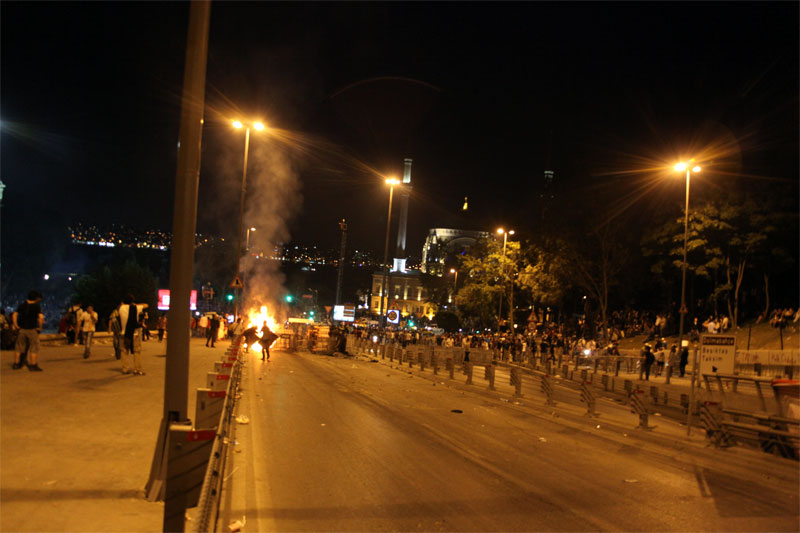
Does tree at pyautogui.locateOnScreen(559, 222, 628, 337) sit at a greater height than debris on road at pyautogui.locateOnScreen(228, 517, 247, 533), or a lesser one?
greater

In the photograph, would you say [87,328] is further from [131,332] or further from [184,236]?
[184,236]

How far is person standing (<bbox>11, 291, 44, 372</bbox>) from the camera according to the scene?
11.9 metres

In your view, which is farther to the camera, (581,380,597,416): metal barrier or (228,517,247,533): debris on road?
(581,380,597,416): metal barrier

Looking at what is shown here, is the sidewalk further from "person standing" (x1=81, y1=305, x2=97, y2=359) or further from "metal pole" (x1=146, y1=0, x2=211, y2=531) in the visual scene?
"person standing" (x1=81, y1=305, x2=97, y2=359)

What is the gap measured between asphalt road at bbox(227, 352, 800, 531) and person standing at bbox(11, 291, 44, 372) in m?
4.26

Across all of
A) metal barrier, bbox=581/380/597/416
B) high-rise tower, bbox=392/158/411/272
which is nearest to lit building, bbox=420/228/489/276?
high-rise tower, bbox=392/158/411/272

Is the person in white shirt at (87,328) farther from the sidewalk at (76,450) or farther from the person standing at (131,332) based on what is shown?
the sidewalk at (76,450)

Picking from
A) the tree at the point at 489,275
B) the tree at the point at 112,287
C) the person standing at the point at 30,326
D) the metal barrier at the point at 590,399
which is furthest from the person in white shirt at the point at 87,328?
the tree at the point at 112,287

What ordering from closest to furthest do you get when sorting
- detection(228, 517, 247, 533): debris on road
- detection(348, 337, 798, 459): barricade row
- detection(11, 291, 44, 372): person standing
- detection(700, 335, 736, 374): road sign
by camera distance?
detection(228, 517, 247, 533): debris on road, detection(348, 337, 798, 459): barricade row, detection(11, 291, 44, 372): person standing, detection(700, 335, 736, 374): road sign

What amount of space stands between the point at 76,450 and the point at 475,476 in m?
4.62

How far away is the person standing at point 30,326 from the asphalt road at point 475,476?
426cm

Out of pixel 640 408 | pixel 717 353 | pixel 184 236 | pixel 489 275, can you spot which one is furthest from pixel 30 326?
pixel 489 275

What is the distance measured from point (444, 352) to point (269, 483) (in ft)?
96.2

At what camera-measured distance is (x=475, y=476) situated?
760cm
